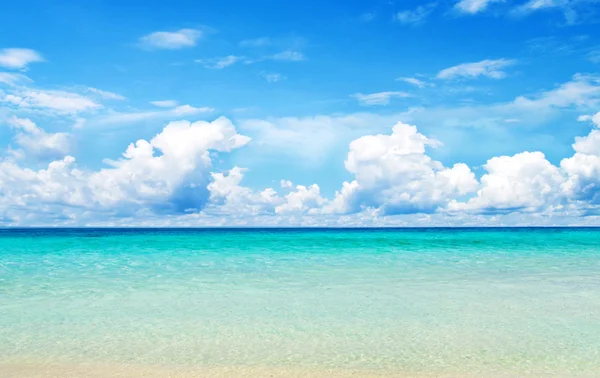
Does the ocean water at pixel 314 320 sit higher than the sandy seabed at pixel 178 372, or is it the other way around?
the ocean water at pixel 314 320

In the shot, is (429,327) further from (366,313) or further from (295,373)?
(295,373)

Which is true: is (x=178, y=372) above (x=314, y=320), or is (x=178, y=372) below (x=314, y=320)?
below

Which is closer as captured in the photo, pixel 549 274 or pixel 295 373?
pixel 295 373

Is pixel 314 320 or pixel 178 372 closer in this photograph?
pixel 178 372

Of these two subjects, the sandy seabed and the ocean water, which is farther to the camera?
the ocean water

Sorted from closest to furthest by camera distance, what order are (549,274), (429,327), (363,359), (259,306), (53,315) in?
(363,359)
(429,327)
(53,315)
(259,306)
(549,274)

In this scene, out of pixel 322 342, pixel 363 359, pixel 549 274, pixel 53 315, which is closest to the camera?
pixel 363 359

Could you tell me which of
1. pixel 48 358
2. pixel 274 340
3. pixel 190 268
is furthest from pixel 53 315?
pixel 190 268

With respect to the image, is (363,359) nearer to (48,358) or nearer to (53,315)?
(48,358)

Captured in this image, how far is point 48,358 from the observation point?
23.9ft

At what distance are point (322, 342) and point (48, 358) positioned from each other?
13.3ft

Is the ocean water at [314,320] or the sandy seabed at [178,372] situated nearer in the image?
the sandy seabed at [178,372]

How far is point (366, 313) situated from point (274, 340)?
2490 millimetres

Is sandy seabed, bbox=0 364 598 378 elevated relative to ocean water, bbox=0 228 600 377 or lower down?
lower down
